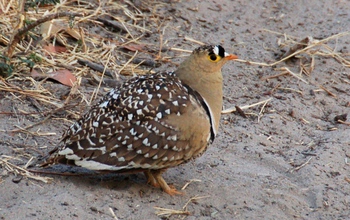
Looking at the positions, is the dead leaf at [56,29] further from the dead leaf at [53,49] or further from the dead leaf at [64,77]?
the dead leaf at [64,77]

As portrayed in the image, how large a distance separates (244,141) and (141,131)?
1.43 m

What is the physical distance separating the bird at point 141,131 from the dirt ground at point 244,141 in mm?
242

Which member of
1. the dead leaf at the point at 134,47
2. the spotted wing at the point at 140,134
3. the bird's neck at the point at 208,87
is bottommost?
the dead leaf at the point at 134,47

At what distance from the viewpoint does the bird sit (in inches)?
179

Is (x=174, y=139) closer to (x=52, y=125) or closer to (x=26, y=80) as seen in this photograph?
(x=52, y=125)

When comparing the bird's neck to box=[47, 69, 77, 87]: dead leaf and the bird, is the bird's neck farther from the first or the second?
box=[47, 69, 77, 87]: dead leaf

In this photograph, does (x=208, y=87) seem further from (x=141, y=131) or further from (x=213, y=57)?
(x=141, y=131)

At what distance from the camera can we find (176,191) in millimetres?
4887

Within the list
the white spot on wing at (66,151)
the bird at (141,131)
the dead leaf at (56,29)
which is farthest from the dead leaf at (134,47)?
the white spot on wing at (66,151)

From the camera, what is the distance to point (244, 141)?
5723 millimetres

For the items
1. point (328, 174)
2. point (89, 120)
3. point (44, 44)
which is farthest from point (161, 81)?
point (44, 44)

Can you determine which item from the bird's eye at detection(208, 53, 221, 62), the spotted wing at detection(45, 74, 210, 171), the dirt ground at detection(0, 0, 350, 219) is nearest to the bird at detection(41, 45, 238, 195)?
the spotted wing at detection(45, 74, 210, 171)

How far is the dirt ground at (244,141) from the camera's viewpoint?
15.1ft

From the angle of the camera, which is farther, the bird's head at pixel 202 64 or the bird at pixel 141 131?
the bird's head at pixel 202 64
